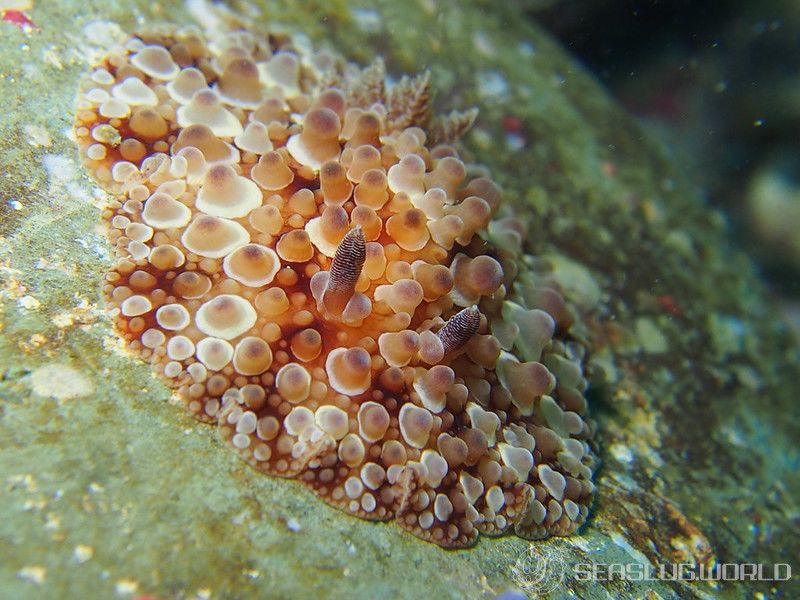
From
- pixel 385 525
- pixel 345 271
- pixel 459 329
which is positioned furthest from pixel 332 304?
pixel 385 525

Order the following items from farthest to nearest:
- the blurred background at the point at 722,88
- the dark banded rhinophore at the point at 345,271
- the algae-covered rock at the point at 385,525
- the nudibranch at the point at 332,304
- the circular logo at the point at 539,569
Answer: the blurred background at the point at 722,88 < the circular logo at the point at 539,569 < the nudibranch at the point at 332,304 < the dark banded rhinophore at the point at 345,271 < the algae-covered rock at the point at 385,525

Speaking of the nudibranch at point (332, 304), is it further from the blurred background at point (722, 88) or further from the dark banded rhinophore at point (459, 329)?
the blurred background at point (722, 88)

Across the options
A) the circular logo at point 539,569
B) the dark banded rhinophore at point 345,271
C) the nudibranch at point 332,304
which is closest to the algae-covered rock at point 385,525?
the circular logo at point 539,569

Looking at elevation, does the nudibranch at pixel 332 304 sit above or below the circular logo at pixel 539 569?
above

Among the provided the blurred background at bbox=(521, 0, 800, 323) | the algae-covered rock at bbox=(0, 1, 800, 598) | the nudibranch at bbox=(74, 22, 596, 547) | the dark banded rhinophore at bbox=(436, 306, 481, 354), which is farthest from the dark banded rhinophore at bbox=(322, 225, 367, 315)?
the blurred background at bbox=(521, 0, 800, 323)

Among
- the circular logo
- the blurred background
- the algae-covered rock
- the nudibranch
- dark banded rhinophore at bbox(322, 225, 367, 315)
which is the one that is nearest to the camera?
the algae-covered rock

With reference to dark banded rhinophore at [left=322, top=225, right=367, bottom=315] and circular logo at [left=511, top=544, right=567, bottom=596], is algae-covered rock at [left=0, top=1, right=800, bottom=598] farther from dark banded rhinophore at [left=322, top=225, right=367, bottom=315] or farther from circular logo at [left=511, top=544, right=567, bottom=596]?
dark banded rhinophore at [left=322, top=225, right=367, bottom=315]

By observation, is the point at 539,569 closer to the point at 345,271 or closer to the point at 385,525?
the point at 385,525
